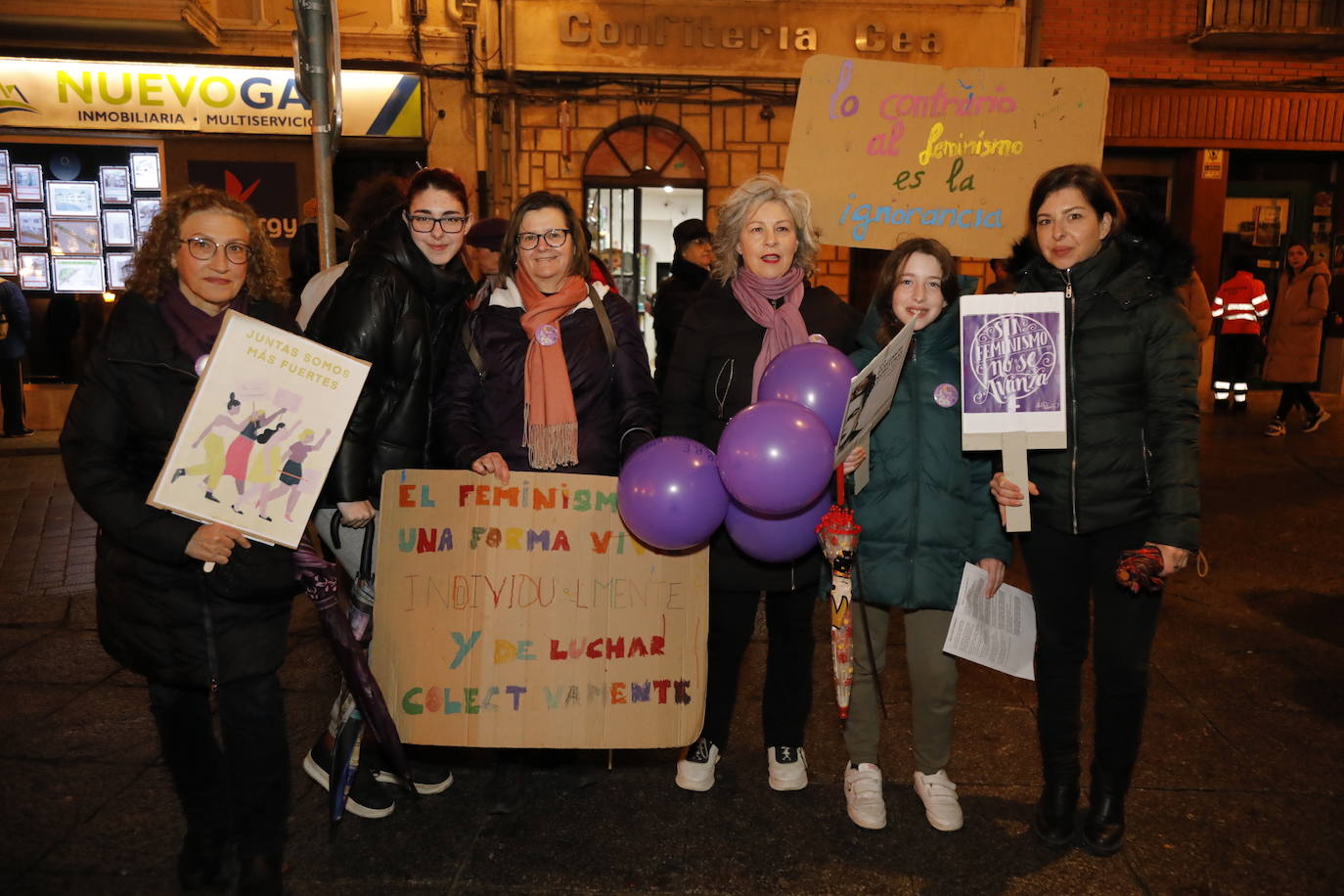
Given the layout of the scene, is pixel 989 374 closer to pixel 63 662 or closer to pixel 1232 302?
pixel 63 662

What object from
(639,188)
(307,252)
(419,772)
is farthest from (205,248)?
(639,188)

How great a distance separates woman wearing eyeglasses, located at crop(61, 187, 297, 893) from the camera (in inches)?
100.0

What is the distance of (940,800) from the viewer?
10.4 feet

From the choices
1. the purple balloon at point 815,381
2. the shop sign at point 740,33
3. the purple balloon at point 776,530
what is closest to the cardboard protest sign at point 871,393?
the purple balloon at point 815,381

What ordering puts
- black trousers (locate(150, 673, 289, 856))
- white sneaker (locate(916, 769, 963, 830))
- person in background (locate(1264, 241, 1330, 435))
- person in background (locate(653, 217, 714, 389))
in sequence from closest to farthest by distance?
1. black trousers (locate(150, 673, 289, 856))
2. white sneaker (locate(916, 769, 963, 830))
3. person in background (locate(653, 217, 714, 389))
4. person in background (locate(1264, 241, 1330, 435))

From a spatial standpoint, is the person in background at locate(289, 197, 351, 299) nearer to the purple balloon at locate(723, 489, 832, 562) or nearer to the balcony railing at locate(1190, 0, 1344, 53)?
the purple balloon at locate(723, 489, 832, 562)

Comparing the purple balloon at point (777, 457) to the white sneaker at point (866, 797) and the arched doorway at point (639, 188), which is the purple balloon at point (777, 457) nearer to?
the white sneaker at point (866, 797)

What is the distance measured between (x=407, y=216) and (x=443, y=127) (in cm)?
912

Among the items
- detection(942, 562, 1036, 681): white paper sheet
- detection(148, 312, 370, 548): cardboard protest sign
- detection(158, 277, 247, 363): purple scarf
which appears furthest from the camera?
detection(942, 562, 1036, 681): white paper sheet

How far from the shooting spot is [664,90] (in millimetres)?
11656

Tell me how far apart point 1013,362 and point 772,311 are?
31.4 inches

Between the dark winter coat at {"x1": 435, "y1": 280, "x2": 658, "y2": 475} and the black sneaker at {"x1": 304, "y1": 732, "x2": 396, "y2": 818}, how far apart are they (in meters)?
1.17

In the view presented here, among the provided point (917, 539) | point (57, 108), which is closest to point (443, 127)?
point (57, 108)

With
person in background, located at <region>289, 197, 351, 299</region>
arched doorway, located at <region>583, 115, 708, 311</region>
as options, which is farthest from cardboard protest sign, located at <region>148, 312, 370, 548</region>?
arched doorway, located at <region>583, 115, 708, 311</region>
